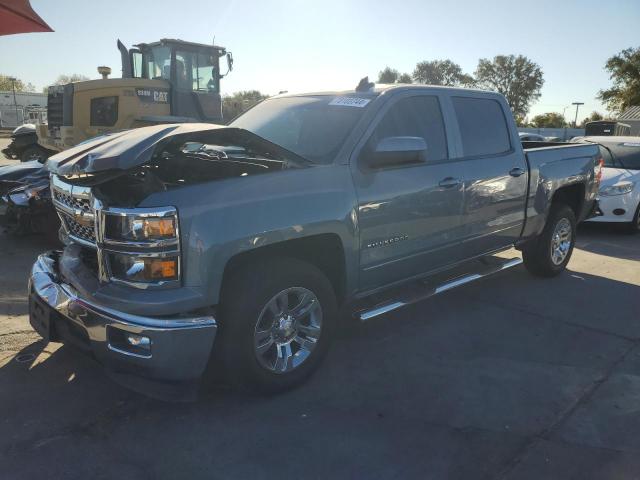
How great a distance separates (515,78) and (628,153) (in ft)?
240

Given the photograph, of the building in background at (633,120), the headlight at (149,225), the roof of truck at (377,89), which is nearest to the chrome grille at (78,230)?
the headlight at (149,225)

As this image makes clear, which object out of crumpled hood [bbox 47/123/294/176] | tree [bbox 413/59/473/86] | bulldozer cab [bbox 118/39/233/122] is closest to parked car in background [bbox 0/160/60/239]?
crumpled hood [bbox 47/123/294/176]

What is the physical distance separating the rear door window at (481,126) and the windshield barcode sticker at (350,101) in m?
1.02

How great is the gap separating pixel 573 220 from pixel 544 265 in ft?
2.28

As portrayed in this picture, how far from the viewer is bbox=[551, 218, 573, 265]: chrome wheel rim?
238 inches

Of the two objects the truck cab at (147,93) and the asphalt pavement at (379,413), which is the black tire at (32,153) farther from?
the asphalt pavement at (379,413)

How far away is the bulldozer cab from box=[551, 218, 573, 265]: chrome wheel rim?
8.78 m

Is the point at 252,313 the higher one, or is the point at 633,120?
the point at 633,120

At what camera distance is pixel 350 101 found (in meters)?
4.14

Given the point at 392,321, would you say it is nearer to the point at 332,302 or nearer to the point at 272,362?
the point at 332,302

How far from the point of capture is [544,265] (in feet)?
19.9

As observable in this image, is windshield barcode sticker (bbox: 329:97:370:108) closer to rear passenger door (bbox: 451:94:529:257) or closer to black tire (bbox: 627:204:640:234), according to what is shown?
rear passenger door (bbox: 451:94:529:257)

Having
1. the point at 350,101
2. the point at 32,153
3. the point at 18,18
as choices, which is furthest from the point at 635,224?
the point at 32,153

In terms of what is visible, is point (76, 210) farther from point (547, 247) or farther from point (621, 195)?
point (621, 195)
